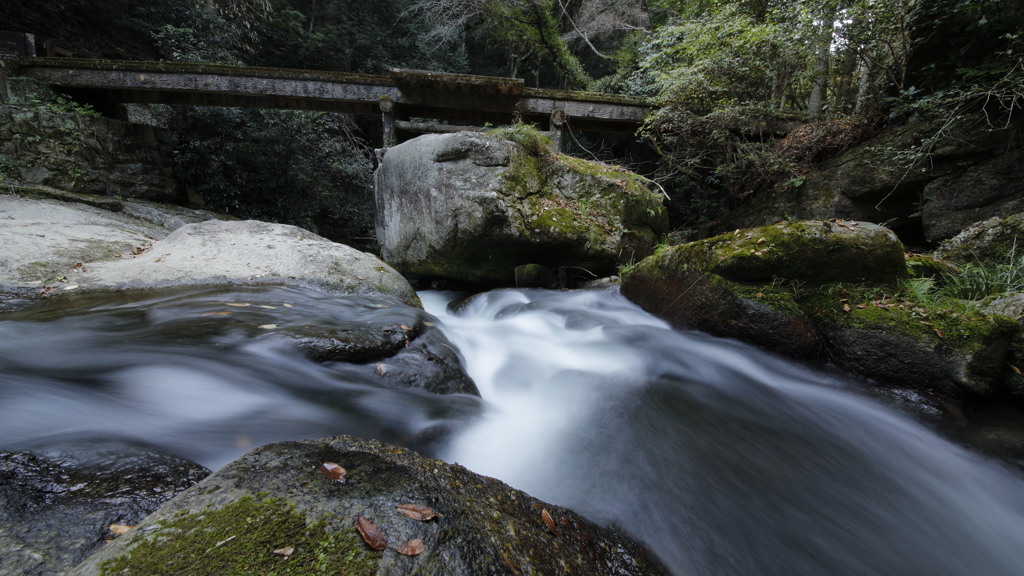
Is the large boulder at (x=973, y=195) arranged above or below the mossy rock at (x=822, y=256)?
above

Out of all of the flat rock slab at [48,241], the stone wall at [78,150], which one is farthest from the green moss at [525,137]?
the stone wall at [78,150]

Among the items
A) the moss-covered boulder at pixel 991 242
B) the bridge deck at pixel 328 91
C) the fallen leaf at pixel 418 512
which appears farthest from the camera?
the bridge deck at pixel 328 91

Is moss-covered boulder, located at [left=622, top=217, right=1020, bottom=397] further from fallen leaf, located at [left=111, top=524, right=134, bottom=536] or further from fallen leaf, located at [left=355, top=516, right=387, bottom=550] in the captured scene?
fallen leaf, located at [left=111, top=524, right=134, bottom=536]

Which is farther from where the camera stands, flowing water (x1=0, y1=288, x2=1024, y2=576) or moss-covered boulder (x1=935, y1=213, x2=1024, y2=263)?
moss-covered boulder (x1=935, y1=213, x2=1024, y2=263)

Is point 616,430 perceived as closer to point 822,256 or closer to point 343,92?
point 822,256

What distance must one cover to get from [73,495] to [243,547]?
2.50 ft

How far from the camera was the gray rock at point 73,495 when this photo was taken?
100 centimetres

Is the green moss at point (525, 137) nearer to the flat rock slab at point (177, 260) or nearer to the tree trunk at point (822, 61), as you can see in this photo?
the flat rock slab at point (177, 260)

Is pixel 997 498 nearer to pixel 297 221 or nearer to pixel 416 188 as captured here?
pixel 416 188

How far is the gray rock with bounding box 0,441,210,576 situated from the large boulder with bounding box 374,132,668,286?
472 cm

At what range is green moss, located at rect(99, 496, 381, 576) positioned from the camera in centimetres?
82

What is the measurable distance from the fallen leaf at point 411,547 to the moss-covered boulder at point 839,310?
3.75m

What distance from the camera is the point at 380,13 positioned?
652 inches

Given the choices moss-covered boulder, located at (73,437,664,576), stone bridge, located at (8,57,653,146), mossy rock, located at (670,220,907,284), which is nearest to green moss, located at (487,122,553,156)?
stone bridge, located at (8,57,653,146)
